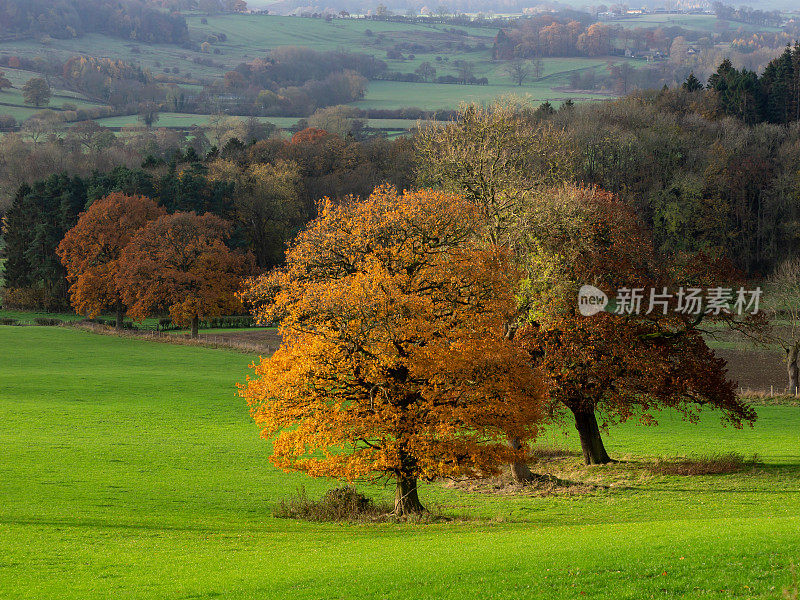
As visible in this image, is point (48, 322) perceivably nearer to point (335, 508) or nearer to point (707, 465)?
point (335, 508)

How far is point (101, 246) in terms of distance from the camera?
88.4 metres

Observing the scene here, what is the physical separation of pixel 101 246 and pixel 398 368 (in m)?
70.5

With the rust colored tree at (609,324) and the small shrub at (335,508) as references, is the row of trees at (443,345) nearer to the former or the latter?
the rust colored tree at (609,324)

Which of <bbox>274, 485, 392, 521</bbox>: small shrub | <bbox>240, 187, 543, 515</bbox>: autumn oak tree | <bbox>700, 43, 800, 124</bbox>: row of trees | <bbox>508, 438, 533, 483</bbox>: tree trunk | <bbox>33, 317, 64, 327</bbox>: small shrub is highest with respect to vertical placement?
<bbox>700, 43, 800, 124</bbox>: row of trees

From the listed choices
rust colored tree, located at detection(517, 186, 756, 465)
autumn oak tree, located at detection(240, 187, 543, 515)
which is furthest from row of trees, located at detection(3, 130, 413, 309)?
autumn oak tree, located at detection(240, 187, 543, 515)

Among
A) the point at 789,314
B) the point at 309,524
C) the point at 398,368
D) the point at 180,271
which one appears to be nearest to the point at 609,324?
the point at 398,368

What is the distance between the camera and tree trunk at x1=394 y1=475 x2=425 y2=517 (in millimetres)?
27328

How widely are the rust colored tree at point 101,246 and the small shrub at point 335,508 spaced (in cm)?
6359

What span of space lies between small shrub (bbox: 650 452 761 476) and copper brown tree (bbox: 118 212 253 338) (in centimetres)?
5546

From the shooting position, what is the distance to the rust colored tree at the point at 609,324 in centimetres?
3164

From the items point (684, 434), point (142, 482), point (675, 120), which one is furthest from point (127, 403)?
point (675, 120)

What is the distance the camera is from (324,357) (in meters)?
26.2

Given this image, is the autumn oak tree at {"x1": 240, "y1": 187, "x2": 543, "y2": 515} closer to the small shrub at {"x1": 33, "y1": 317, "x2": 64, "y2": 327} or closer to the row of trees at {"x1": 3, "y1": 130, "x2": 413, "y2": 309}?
the row of trees at {"x1": 3, "y1": 130, "x2": 413, "y2": 309}

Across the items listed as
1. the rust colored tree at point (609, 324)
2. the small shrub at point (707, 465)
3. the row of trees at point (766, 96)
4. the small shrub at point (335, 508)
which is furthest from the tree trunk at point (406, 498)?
the row of trees at point (766, 96)
